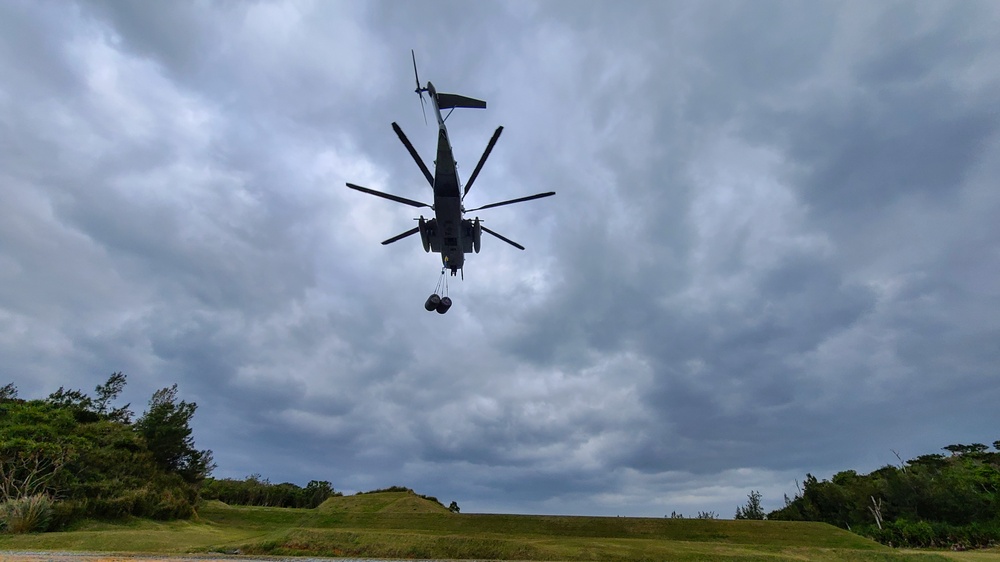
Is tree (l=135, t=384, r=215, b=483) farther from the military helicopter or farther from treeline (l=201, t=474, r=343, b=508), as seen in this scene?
the military helicopter

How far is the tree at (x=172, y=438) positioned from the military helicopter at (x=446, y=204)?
53624mm

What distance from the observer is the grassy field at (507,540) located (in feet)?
92.9

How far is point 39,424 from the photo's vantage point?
4172 centimetres

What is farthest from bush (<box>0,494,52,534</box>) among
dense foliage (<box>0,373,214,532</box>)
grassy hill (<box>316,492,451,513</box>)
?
grassy hill (<box>316,492,451,513</box>)

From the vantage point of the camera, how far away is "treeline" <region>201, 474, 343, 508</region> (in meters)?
83.2

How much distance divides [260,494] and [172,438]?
107 ft

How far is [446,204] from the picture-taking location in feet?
72.9

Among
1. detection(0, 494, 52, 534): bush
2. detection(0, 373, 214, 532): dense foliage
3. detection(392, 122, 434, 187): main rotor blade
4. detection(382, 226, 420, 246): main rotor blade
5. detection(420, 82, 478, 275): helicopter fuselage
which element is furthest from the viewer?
detection(0, 373, 214, 532): dense foliage

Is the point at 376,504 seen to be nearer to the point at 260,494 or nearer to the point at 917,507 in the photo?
the point at 260,494

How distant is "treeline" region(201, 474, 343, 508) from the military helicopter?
75084 mm

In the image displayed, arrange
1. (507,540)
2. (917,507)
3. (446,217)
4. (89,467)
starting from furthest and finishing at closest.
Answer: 1. (917,507)
2. (89,467)
3. (507,540)
4. (446,217)

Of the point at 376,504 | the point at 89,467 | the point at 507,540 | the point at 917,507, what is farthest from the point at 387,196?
the point at 917,507

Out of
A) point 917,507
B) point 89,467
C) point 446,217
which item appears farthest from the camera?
point 917,507

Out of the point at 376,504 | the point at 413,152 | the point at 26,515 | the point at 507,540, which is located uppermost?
the point at 413,152
